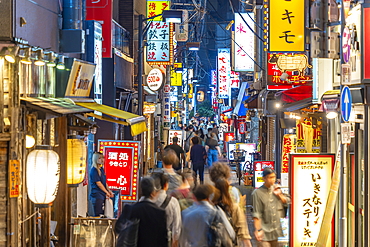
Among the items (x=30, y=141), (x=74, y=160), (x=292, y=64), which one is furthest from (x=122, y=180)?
(x=292, y=64)

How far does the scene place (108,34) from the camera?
14.1 m

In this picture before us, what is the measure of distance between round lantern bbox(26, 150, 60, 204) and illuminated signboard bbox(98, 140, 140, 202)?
4654mm

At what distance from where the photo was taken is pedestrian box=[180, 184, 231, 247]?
6.06 m

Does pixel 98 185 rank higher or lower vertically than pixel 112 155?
lower

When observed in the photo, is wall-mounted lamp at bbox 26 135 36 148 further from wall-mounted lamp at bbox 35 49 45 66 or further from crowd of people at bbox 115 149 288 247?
crowd of people at bbox 115 149 288 247

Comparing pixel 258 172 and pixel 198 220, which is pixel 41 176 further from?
pixel 258 172

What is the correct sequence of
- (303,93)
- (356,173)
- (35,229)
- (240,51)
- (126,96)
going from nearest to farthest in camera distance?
(356,173), (35,229), (303,93), (126,96), (240,51)

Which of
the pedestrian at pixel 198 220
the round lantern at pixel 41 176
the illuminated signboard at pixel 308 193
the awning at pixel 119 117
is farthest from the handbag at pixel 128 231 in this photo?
the awning at pixel 119 117

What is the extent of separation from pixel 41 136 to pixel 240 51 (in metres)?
15.4

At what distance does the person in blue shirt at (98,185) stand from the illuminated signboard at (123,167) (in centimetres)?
88

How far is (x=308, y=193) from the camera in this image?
877 centimetres

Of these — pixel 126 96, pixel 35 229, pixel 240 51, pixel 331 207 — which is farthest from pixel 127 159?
pixel 240 51

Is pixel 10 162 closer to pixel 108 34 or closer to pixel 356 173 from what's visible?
pixel 356 173

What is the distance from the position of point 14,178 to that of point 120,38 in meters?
13.2
